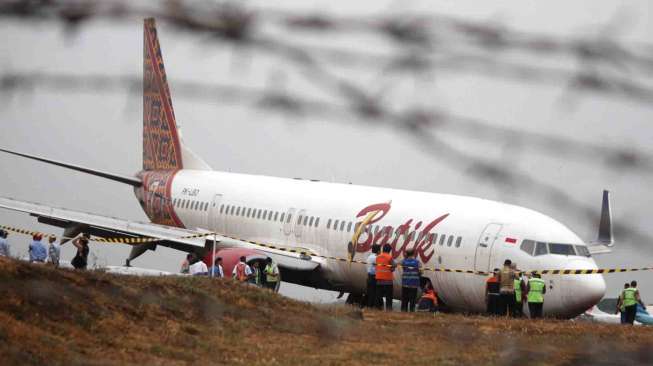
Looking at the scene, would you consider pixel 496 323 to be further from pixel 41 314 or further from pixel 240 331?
pixel 41 314

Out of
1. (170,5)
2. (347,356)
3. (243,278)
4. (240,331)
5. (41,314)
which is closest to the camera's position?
(170,5)

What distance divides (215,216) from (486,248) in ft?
35.7

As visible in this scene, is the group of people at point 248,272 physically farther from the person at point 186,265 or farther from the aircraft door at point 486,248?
the aircraft door at point 486,248

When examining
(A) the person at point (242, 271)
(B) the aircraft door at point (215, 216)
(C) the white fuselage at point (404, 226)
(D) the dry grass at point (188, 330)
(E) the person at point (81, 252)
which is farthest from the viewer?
(B) the aircraft door at point (215, 216)

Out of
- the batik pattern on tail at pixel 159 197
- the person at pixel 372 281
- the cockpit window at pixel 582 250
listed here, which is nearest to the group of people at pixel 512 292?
the cockpit window at pixel 582 250

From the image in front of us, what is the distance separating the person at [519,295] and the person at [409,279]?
→ 1829 millimetres

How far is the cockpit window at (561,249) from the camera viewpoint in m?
19.1

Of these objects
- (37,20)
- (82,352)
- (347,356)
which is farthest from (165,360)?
(37,20)

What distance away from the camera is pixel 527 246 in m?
19.1

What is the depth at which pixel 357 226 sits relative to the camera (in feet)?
74.5

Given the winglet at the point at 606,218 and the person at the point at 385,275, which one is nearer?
the winglet at the point at 606,218

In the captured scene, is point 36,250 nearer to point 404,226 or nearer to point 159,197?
point 404,226

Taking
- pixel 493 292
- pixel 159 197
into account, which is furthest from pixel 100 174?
pixel 493 292

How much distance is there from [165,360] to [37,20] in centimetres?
704
